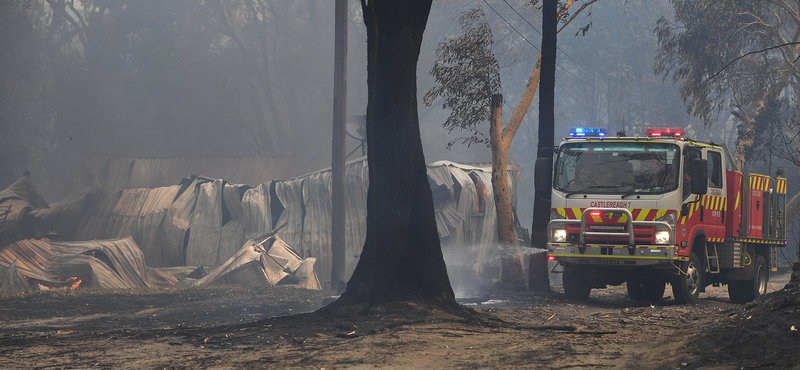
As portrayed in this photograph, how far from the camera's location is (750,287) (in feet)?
57.3

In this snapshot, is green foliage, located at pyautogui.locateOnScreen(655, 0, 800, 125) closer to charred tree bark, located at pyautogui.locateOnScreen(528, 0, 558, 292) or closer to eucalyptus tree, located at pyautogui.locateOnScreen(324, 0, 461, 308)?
charred tree bark, located at pyautogui.locateOnScreen(528, 0, 558, 292)

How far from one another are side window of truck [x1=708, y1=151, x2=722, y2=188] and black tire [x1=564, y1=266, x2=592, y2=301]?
280 cm

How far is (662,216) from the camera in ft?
46.9

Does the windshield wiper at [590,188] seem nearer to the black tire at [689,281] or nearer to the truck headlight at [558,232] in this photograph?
the truck headlight at [558,232]

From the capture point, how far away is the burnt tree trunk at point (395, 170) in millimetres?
11492

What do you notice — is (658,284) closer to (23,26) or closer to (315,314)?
(315,314)

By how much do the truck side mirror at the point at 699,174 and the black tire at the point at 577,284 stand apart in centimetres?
289

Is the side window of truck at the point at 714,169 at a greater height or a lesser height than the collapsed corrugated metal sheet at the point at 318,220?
greater

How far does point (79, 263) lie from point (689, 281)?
12685 millimetres

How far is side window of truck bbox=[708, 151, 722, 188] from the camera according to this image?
50.2 ft

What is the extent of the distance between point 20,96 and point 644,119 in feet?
136

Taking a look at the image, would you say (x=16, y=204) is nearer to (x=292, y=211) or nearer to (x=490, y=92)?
(x=292, y=211)

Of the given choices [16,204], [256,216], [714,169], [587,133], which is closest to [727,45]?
[714,169]

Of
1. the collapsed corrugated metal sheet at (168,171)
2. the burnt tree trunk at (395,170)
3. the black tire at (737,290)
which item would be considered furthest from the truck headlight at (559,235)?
the collapsed corrugated metal sheet at (168,171)
